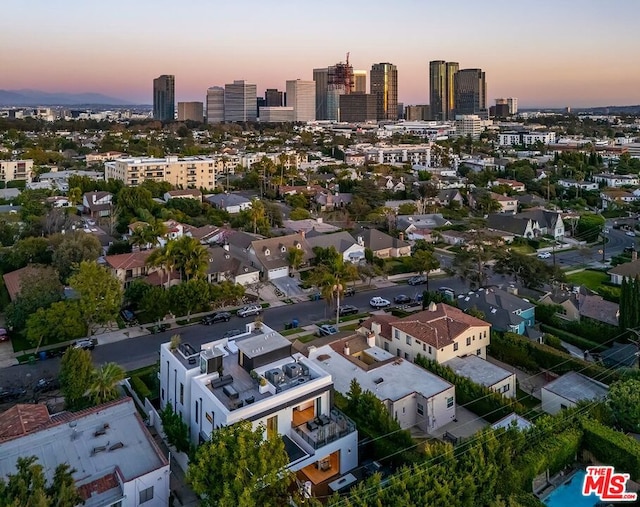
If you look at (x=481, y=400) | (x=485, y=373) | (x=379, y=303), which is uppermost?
(x=379, y=303)

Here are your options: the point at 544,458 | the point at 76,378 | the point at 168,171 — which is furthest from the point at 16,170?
the point at 544,458

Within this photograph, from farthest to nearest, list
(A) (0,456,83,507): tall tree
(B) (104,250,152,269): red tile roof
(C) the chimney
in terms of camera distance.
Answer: (B) (104,250,152,269): red tile roof < (C) the chimney < (A) (0,456,83,507): tall tree

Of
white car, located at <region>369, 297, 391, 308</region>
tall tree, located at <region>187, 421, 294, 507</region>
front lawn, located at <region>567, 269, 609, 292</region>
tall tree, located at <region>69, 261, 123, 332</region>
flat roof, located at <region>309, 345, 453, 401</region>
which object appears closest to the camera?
tall tree, located at <region>187, 421, 294, 507</region>

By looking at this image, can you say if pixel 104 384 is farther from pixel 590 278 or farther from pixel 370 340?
pixel 590 278

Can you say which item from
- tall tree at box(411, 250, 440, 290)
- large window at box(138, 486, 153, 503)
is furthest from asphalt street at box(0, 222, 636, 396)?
large window at box(138, 486, 153, 503)

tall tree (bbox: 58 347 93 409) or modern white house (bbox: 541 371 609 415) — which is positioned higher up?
tall tree (bbox: 58 347 93 409)

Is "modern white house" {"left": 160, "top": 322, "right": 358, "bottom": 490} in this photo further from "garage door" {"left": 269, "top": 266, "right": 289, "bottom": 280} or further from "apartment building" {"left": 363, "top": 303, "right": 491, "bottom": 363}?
"garage door" {"left": 269, "top": 266, "right": 289, "bottom": 280}

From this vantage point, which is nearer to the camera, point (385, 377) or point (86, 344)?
point (385, 377)
